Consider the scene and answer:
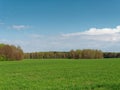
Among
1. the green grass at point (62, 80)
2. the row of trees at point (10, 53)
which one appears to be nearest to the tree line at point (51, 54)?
the row of trees at point (10, 53)

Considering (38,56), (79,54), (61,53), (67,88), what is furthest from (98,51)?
(67,88)

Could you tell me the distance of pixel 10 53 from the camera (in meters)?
116

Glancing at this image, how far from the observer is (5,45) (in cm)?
11956

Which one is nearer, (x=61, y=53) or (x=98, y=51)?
(x=98, y=51)

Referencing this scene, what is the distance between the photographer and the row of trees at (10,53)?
114688mm

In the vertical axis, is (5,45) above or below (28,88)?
above

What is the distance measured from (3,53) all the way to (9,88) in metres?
101

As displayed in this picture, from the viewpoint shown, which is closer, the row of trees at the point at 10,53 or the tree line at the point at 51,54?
the row of trees at the point at 10,53

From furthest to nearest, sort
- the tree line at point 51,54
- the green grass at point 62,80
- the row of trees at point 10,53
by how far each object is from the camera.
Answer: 1. the tree line at point 51,54
2. the row of trees at point 10,53
3. the green grass at point 62,80

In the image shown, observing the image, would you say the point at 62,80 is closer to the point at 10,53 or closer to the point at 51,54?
the point at 10,53

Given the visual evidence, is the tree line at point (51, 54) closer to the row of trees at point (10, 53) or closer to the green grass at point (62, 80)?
the row of trees at point (10, 53)

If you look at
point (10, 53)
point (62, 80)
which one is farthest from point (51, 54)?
point (62, 80)

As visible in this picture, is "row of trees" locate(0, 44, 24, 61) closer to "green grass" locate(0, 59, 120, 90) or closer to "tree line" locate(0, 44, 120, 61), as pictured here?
"tree line" locate(0, 44, 120, 61)

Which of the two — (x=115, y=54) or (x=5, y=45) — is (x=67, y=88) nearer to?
(x=5, y=45)
